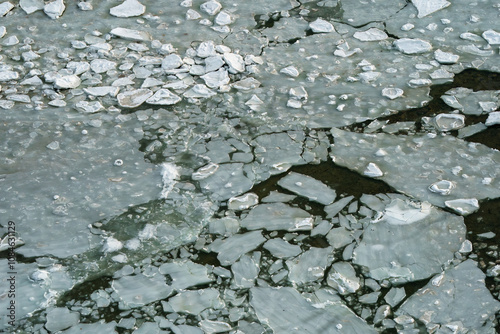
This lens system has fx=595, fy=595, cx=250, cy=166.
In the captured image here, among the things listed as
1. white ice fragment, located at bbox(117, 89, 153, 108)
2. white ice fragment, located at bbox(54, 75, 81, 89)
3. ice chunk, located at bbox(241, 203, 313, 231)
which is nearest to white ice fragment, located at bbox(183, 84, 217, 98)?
white ice fragment, located at bbox(117, 89, 153, 108)

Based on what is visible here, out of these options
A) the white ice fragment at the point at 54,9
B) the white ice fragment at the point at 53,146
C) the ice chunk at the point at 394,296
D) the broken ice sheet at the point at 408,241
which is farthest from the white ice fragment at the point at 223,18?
the ice chunk at the point at 394,296

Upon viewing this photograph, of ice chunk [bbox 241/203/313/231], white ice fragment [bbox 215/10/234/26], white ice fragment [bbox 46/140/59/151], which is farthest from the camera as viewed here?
white ice fragment [bbox 215/10/234/26]

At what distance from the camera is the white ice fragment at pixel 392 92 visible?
1.90 metres

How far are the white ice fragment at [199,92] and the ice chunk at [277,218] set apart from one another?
1.66ft

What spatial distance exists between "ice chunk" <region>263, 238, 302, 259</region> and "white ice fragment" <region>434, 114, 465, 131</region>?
0.65 meters

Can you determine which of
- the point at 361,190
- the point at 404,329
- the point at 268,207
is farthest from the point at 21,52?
the point at 404,329

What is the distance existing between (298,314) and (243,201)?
1.22 ft

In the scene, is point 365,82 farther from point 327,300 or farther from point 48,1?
point 48,1

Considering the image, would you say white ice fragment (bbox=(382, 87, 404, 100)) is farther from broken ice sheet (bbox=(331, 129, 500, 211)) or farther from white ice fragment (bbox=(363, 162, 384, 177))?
white ice fragment (bbox=(363, 162, 384, 177))

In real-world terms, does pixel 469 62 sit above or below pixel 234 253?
above

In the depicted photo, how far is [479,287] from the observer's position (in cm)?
136

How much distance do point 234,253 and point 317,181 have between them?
0.34 metres

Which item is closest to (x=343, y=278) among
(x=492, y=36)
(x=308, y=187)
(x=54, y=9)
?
(x=308, y=187)

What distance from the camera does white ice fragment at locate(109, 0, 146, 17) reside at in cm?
233
